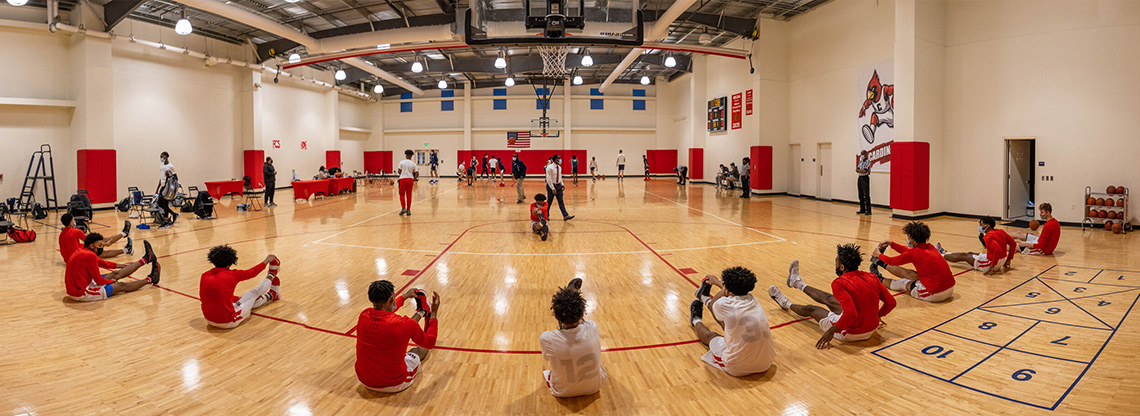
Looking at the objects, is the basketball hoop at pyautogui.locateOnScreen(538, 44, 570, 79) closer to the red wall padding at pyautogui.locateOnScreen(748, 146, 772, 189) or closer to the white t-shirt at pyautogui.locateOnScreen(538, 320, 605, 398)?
the red wall padding at pyautogui.locateOnScreen(748, 146, 772, 189)

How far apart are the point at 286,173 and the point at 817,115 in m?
23.3

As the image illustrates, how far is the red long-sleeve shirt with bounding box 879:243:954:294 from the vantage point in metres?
5.66

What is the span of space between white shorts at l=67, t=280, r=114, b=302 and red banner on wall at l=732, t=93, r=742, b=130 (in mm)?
20948

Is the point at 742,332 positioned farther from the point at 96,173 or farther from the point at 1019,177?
the point at 96,173

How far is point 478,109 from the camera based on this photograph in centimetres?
3453

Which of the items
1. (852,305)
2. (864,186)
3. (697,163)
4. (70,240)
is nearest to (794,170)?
(864,186)

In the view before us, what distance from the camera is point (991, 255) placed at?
6961 millimetres

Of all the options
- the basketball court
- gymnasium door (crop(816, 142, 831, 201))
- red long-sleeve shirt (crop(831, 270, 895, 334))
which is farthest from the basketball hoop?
red long-sleeve shirt (crop(831, 270, 895, 334))

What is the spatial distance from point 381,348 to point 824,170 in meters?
18.0

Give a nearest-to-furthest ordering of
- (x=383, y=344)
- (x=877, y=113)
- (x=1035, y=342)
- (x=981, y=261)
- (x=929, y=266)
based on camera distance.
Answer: (x=383, y=344), (x=1035, y=342), (x=929, y=266), (x=981, y=261), (x=877, y=113)

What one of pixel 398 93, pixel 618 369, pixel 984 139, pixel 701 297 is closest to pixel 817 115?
pixel 984 139

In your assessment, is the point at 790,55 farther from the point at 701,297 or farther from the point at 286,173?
the point at 286,173

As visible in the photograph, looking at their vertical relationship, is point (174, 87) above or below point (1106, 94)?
above

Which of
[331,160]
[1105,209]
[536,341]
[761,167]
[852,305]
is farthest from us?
[331,160]
